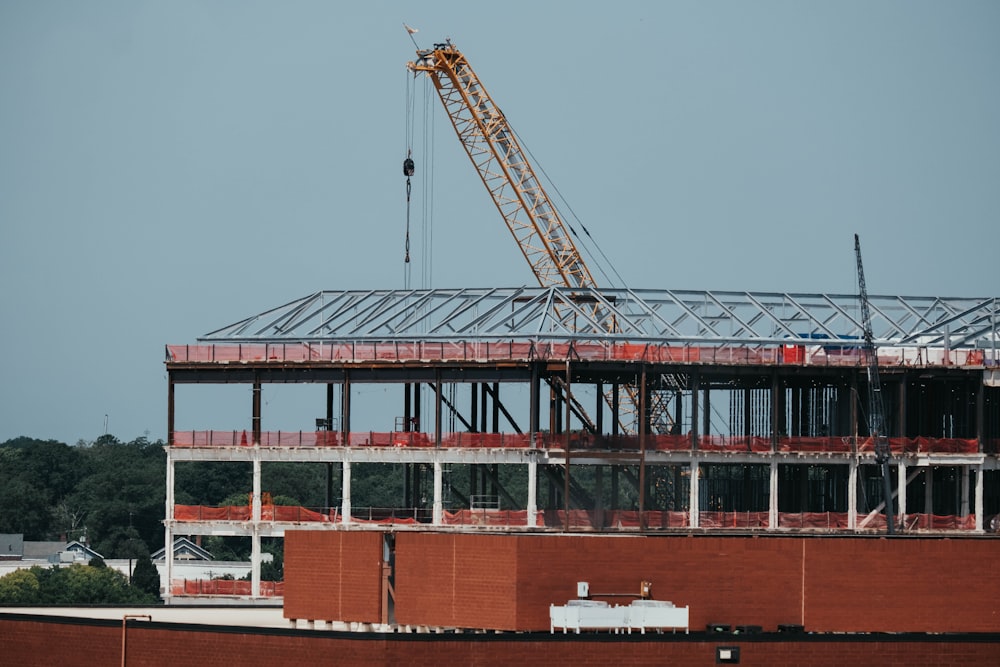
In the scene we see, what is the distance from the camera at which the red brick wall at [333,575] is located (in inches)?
3725

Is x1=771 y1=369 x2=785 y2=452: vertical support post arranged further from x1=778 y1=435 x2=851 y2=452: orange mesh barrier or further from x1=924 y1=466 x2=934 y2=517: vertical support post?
x1=924 y1=466 x2=934 y2=517: vertical support post

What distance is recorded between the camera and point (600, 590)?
91.9 meters

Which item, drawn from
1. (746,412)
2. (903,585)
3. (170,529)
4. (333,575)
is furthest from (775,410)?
(333,575)

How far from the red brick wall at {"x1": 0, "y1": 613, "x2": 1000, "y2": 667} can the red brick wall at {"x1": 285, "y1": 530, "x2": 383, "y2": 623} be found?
25.8 ft

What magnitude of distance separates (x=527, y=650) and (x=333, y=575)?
46.9 feet

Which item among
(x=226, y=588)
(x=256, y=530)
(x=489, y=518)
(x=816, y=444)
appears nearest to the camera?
(x=489, y=518)

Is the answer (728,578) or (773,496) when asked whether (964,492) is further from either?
(728,578)

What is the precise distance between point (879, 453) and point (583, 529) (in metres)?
21.7

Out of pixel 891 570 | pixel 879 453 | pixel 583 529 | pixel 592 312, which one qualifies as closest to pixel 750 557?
pixel 891 570

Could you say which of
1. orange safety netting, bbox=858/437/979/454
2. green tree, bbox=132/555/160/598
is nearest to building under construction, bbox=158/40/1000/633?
orange safety netting, bbox=858/437/979/454

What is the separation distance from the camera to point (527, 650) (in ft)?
279

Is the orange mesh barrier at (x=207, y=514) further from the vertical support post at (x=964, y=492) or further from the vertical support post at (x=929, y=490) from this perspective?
the vertical support post at (x=964, y=492)

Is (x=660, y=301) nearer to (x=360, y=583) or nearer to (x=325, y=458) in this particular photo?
(x=325, y=458)

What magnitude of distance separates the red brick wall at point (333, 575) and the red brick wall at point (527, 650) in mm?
7876
